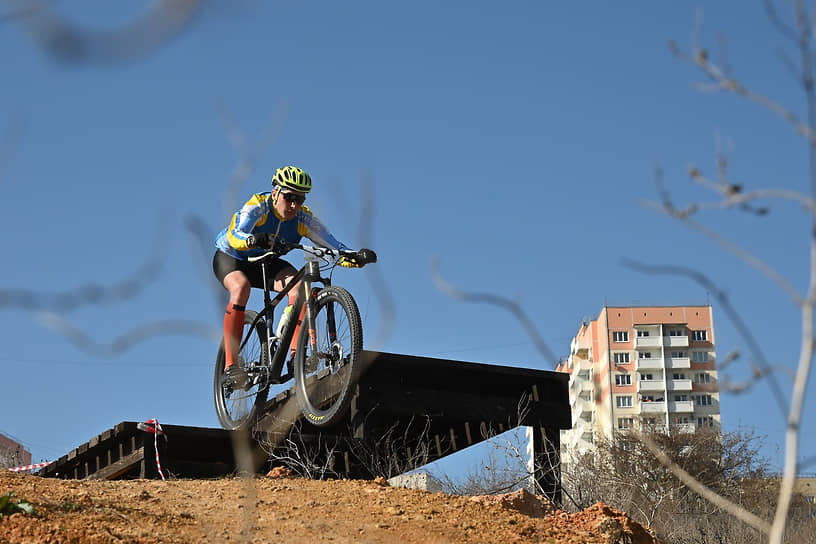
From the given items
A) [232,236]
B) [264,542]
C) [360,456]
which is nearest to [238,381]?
[232,236]

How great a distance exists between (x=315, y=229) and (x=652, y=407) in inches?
3314

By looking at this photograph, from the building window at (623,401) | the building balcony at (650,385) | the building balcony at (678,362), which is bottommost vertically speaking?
the building window at (623,401)

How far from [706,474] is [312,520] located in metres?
26.4

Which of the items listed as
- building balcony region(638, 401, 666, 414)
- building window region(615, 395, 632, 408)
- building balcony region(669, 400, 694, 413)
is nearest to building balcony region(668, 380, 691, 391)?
building balcony region(669, 400, 694, 413)

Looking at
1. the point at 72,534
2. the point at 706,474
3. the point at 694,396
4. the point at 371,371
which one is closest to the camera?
the point at 72,534

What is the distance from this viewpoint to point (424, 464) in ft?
48.6

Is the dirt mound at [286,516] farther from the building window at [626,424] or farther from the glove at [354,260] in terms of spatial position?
the building window at [626,424]

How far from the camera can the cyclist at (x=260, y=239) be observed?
30.6 feet

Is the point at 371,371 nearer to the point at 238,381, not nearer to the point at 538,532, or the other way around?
the point at 238,381

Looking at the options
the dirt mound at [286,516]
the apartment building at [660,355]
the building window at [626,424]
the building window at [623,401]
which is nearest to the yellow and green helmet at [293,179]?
the dirt mound at [286,516]

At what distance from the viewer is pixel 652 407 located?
90375 millimetres

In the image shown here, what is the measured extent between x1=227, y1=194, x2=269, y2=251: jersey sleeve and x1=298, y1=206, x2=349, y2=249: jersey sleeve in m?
0.33

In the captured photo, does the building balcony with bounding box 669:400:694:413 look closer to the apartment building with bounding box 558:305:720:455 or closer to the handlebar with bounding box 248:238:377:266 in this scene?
the apartment building with bounding box 558:305:720:455

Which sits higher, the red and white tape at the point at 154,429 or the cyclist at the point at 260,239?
the cyclist at the point at 260,239
